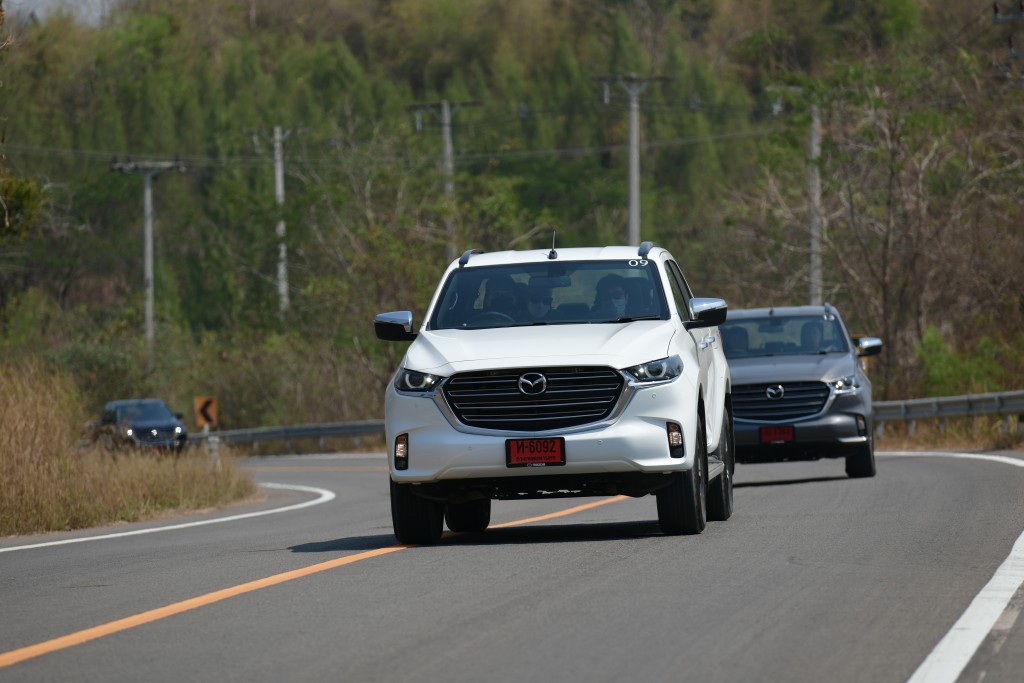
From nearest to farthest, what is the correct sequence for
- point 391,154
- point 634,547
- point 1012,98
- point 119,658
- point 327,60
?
point 119,658 → point 634,547 → point 1012,98 → point 391,154 → point 327,60

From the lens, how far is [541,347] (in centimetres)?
1188

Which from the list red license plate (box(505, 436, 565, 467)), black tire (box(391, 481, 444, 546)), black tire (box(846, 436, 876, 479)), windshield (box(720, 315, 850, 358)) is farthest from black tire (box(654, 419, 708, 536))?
windshield (box(720, 315, 850, 358))

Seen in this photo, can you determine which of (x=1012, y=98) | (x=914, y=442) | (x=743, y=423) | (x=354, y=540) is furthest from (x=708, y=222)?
(x=354, y=540)

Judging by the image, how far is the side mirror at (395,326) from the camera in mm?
12412

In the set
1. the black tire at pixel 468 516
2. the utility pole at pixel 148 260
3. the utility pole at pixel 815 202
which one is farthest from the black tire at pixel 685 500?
the utility pole at pixel 148 260

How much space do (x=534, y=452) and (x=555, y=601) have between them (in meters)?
2.66

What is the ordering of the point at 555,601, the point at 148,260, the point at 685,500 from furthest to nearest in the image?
the point at 148,260 < the point at 685,500 < the point at 555,601

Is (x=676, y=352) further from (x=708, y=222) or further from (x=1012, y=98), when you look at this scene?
(x=708, y=222)

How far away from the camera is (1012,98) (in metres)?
41.3

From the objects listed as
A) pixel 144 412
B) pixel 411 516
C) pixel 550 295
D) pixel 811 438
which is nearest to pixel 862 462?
pixel 811 438

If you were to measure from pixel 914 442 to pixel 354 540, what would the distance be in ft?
58.4

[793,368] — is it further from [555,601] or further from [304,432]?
[304,432]

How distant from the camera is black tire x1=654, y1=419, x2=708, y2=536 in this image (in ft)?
39.3

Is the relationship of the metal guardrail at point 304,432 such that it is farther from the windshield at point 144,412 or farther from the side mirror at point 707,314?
the side mirror at point 707,314
